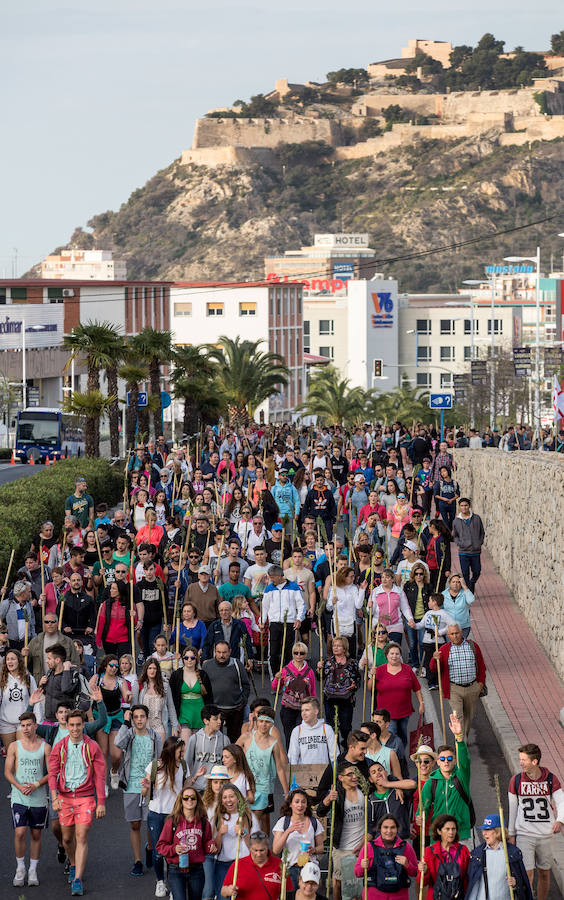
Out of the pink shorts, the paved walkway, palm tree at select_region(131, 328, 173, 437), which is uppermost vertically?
palm tree at select_region(131, 328, 173, 437)

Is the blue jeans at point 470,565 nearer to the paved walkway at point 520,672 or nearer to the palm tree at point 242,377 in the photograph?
the paved walkway at point 520,672

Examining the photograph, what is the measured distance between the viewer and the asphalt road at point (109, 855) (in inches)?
428

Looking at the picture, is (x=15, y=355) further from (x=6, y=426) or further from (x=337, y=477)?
(x=337, y=477)

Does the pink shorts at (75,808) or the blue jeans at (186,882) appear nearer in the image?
the blue jeans at (186,882)

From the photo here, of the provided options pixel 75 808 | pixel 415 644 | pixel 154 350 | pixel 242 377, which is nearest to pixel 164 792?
pixel 75 808

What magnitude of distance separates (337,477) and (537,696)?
11011 millimetres

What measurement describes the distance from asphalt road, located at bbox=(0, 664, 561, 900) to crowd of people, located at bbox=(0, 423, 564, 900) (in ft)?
0.45

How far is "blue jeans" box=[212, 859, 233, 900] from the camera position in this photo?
986 cm

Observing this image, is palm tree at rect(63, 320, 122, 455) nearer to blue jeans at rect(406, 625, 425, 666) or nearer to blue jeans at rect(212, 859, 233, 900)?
blue jeans at rect(406, 625, 425, 666)


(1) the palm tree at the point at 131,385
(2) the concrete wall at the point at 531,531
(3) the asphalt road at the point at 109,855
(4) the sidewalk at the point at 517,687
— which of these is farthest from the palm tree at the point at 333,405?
(3) the asphalt road at the point at 109,855

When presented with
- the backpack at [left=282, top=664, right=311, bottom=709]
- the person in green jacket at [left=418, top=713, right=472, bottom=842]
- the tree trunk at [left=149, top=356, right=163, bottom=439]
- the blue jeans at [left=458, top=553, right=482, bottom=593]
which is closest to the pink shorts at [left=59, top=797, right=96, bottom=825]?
the backpack at [left=282, top=664, right=311, bottom=709]

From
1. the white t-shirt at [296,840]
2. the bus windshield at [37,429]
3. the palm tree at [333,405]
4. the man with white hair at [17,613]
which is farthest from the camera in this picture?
the palm tree at [333,405]

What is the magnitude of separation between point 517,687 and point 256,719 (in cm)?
658

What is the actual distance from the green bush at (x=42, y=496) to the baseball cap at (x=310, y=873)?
11.9 m
